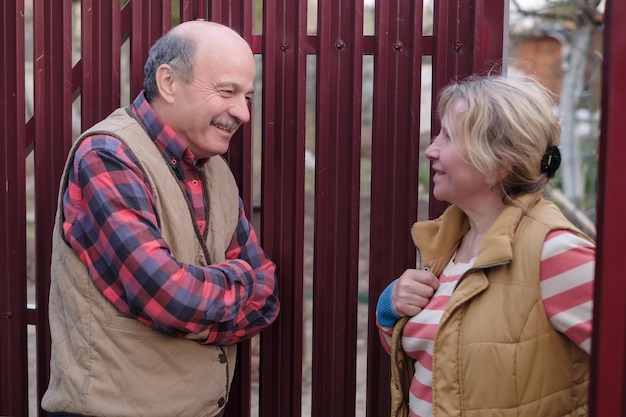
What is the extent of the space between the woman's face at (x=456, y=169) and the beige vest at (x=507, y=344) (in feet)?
0.39

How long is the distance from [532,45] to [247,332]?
372 inches

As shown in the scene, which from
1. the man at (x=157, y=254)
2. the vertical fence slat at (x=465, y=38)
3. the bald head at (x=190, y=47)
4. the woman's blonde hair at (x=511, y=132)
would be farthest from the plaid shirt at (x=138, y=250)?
the vertical fence slat at (x=465, y=38)

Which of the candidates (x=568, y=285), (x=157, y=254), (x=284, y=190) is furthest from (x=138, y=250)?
(x=568, y=285)

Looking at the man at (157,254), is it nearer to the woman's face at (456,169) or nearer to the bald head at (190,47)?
the bald head at (190,47)

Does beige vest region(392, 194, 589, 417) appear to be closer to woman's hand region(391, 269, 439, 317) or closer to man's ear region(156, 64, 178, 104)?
woman's hand region(391, 269, 439, 317)

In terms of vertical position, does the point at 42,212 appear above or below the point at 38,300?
above

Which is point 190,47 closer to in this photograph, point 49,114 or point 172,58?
point 172,58

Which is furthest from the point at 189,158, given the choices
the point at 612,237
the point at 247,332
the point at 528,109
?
the point at 612,237

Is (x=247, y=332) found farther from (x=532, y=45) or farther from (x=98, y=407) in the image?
(x=532, y=45)

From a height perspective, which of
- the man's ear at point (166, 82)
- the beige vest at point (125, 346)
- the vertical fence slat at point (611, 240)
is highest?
the man's ear at point (166, 82)

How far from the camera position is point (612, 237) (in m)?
1.08

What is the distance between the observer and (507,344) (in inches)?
70.9

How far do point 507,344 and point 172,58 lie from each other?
3.80 ft

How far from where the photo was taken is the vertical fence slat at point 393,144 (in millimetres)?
2512
